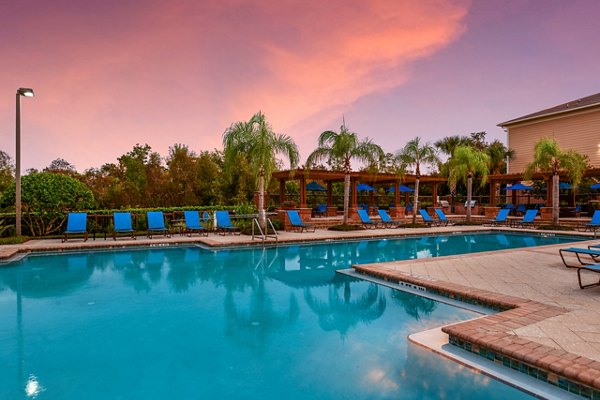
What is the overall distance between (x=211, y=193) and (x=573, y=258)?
15321 millimetres

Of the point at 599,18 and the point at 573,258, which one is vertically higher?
the point at 599,18

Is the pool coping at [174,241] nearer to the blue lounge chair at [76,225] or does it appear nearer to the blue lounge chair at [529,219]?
the blue lounge chair at [76,225]

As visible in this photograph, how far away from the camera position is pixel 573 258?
28.2 ft

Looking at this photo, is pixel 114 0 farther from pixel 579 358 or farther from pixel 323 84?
pixel 579 358

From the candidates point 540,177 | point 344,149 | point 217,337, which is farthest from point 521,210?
point 217,337

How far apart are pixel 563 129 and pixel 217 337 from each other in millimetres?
29339

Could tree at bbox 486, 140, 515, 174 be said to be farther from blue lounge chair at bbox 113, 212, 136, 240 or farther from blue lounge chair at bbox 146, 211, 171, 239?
blue lounge chair at bbox 113, 212, 136, 240

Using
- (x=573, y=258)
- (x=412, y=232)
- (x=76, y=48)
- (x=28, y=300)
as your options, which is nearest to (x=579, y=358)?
(x=573, y=258)

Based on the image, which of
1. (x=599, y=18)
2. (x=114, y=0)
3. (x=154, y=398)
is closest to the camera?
(x=154, y=398)

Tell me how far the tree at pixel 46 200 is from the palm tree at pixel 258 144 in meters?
5.73

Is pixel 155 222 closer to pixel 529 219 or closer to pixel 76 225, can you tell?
pixel 76 225

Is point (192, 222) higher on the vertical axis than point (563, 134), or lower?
lower

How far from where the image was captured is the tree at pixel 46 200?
13.1 meters

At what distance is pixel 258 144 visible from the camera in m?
14.3
